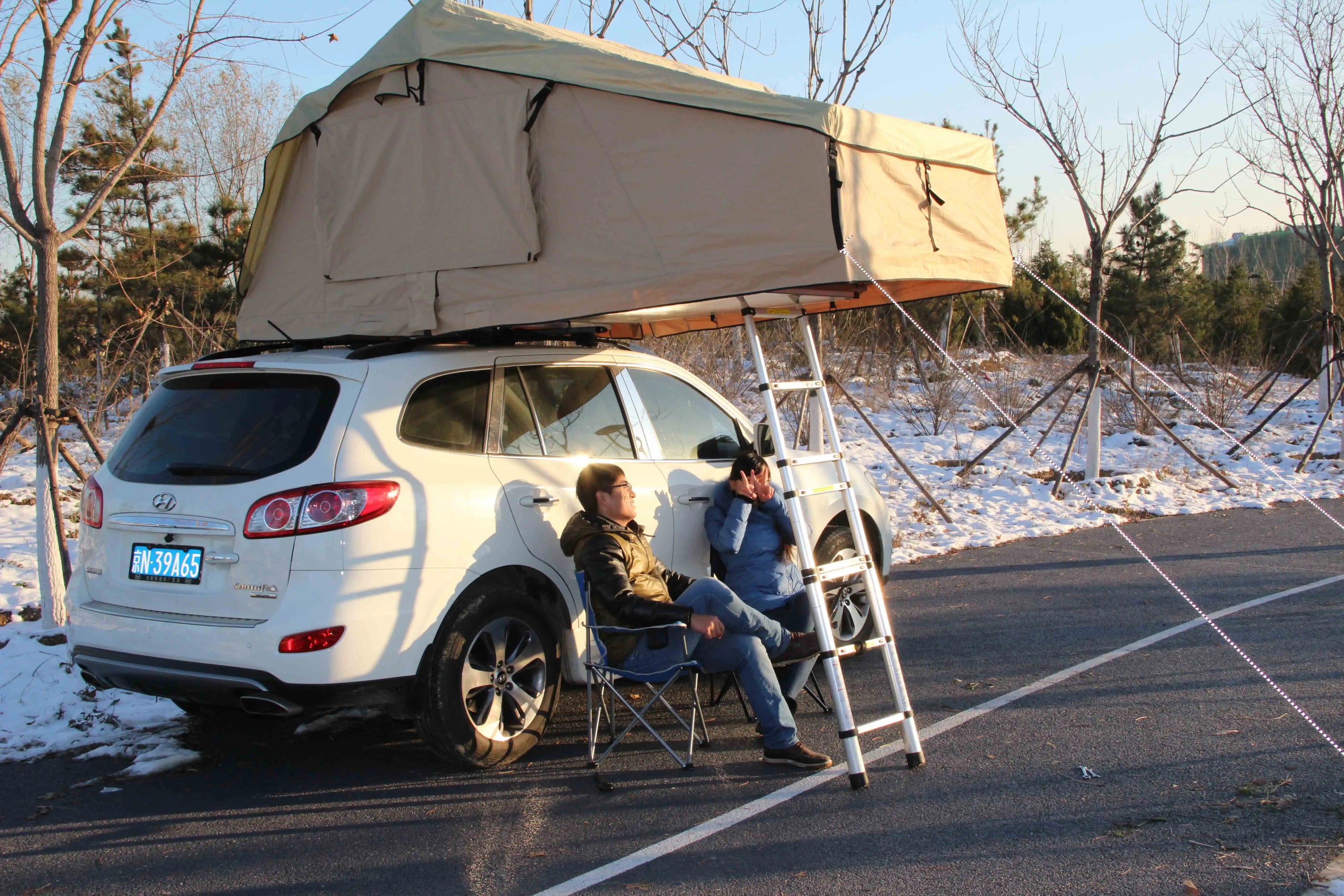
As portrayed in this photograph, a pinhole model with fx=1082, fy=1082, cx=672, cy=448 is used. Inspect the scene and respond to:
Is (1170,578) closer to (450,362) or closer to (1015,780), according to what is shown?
(1015,780)

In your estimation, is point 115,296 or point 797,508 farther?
point 115,296

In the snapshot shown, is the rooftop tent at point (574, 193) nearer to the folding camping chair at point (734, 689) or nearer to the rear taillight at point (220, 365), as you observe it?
the rear taillight at point (220, 365)

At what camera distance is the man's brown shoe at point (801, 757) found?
4.71 meters

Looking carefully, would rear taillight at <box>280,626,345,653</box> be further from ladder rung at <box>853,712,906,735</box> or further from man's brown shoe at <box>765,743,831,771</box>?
ladder rung at <box>853,712,906,735</box>

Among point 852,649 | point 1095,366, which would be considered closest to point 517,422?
point 852,649

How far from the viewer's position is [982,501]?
12.5 m

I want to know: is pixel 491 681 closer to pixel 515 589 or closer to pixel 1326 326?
pixel 515 589

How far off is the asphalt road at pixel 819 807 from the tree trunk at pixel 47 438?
6.16 feet

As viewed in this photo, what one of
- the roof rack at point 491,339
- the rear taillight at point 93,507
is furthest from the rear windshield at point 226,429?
the roof rack at point 491,339

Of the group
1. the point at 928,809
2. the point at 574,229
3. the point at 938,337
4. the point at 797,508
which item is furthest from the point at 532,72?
the point at 938,337

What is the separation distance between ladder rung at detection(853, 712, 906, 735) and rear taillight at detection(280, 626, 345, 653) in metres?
2.13

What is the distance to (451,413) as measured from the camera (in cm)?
478

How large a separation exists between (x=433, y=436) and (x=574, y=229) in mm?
1177

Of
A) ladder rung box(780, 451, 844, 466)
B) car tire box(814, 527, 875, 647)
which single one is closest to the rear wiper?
ladder rung box(780, 451, 844, 466)
